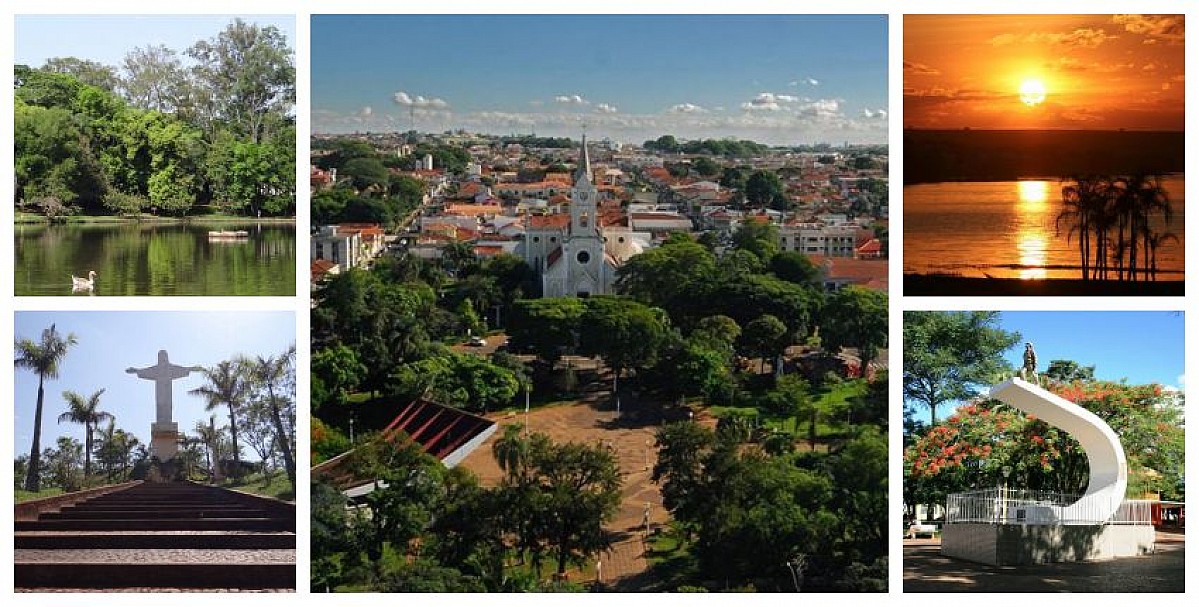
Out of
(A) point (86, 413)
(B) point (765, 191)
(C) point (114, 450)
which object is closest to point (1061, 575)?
(B) point (765, 191)

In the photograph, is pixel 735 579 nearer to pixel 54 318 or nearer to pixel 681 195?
pixel 681 195

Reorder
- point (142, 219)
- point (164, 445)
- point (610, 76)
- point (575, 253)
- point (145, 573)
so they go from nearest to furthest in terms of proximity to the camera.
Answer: point (145, 573) < point (164, 445) < point (610, 76) < point (142, 219) < point (575, 253)

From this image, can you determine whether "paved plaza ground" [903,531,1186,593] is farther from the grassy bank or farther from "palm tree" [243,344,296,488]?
the grassy bank

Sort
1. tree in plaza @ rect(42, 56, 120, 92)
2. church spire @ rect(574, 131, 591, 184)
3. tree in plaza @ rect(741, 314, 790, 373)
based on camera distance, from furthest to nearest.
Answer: church spire @ rect(574, 131, 591, 184) < tree in plaza @ rect(741, 314, 790, 373) < tree in plaza @ rect(42, 56, 120, 92)

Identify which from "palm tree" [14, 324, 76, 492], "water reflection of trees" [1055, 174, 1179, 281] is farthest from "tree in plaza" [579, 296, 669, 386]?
"palm tree" [14, 324, 76, 492]

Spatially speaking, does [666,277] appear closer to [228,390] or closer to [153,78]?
[228,390]

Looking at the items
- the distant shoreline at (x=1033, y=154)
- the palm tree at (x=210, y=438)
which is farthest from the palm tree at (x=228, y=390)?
the distant shoreline at (x=1033, y=154)

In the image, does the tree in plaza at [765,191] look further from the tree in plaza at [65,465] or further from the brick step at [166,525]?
the tree in plaza at [65,465]
